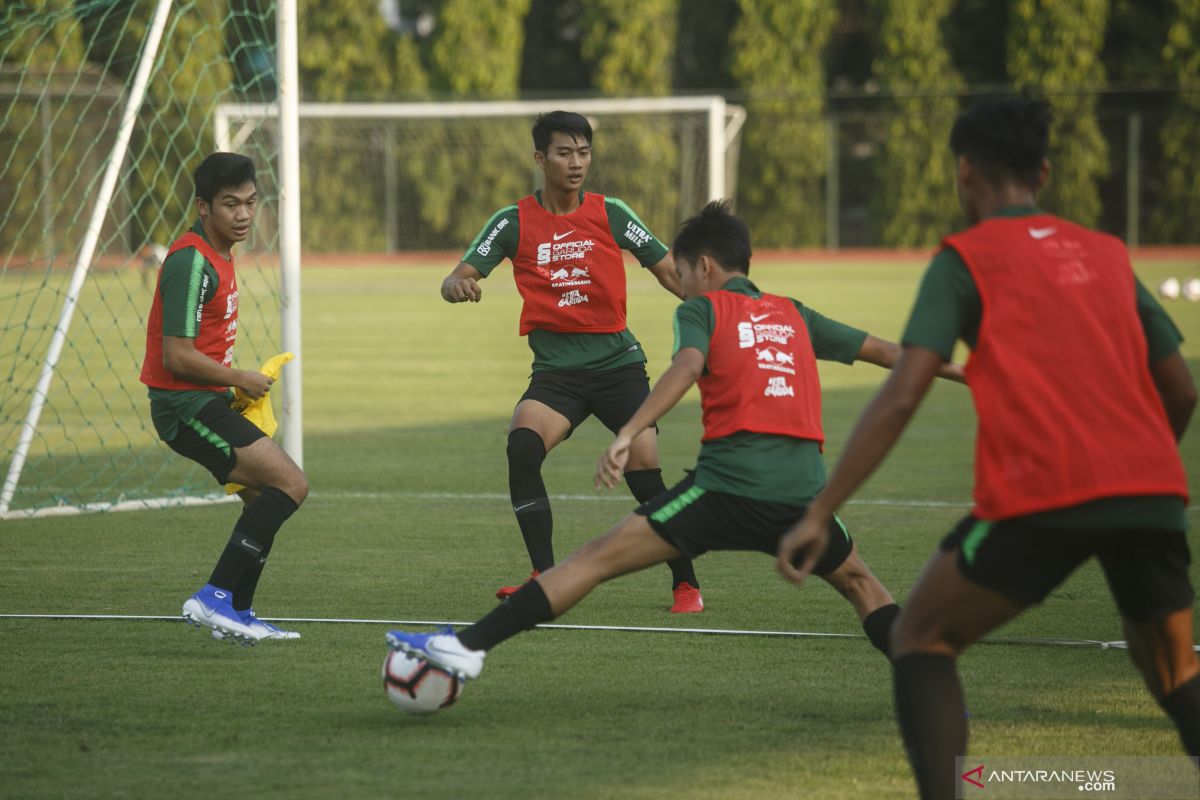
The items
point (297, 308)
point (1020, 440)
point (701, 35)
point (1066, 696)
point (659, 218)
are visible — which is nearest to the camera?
point (1020, 440)

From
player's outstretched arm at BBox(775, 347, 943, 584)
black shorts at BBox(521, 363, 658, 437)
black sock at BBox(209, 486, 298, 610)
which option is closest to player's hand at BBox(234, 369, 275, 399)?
black sock at BBox(209, 486, 298, 610)

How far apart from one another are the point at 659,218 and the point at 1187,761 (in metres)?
33.9

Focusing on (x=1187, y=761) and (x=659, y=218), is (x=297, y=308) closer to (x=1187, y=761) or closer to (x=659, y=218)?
(x=1187, y=761)

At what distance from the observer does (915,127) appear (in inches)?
1650

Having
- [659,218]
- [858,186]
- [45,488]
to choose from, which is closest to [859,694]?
[45,488]

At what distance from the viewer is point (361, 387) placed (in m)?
15.8

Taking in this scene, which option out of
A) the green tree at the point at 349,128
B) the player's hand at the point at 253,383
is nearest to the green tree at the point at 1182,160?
the green tree at the point at 349,128

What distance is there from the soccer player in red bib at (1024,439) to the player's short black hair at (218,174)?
10.5ft

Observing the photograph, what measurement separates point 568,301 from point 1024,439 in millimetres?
3872

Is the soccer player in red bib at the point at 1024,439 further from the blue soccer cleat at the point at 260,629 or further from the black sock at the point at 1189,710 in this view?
the blue soccer cleat at the point at 260,629

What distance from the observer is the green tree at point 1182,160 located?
132 feet

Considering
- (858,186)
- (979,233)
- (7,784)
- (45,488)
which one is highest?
(979,233)

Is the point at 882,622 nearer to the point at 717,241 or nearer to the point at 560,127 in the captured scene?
the point at 717,241

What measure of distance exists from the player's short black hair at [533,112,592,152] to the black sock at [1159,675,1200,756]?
4016 millimetres
